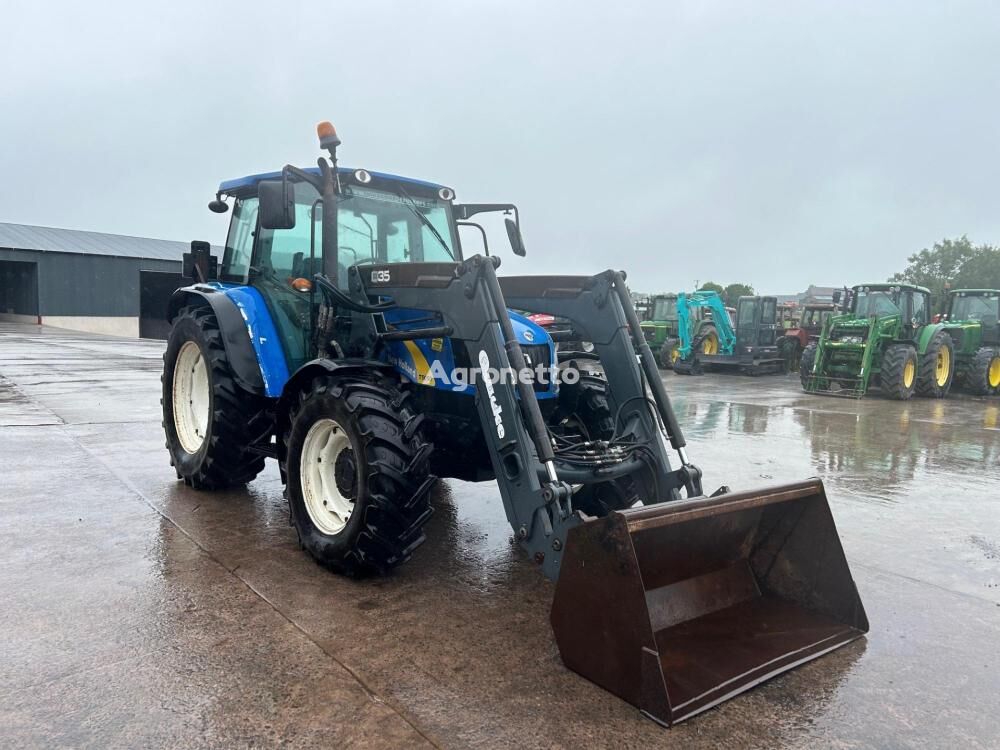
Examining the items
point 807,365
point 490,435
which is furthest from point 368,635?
point 807,365

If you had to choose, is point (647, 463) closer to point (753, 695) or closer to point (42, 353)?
point (753, 695)

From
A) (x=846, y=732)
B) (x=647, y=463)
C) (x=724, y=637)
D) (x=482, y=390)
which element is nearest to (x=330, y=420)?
(x=482, y=390)

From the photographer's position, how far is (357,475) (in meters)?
3.64

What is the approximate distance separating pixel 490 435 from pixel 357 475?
709mm

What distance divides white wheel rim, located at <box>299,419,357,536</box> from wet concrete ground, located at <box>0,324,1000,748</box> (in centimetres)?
29

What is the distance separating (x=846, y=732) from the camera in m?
2.62

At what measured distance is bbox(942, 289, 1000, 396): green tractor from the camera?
15227 millimetres

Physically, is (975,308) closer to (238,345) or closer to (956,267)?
(238,345)

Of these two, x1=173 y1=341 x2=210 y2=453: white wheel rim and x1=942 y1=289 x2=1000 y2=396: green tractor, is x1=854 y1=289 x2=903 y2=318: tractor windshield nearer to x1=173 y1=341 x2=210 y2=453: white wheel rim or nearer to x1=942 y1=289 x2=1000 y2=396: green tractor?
x1=942 y1=289 x2=1000 y2=396: green tractor

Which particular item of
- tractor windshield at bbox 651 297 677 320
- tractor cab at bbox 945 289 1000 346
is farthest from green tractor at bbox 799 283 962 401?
tractor windshield at bbox 651 297 677 320

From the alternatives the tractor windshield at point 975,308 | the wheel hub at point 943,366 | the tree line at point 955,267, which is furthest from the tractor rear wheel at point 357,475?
the tree line at point 955,267

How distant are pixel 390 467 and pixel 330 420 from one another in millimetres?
568

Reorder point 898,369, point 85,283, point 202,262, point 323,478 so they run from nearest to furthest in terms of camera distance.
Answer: point 323,478, point 202,262, point 898,369, point 85,283

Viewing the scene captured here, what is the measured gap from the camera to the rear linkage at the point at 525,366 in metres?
3.30
